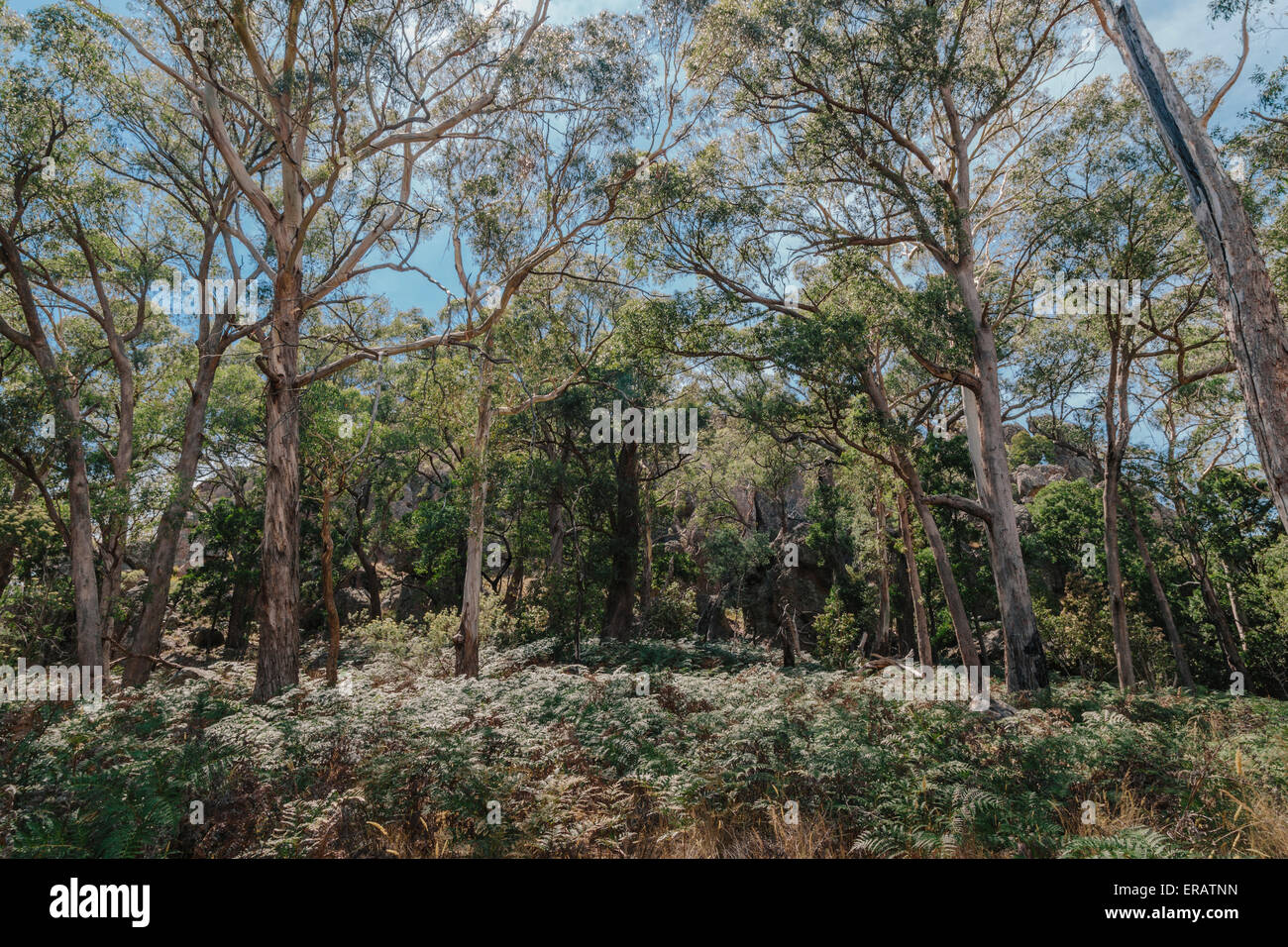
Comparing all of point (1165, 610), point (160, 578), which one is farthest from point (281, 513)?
point (1165, 610)

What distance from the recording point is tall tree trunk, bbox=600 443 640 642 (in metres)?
16.6

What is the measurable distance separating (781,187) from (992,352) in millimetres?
5248

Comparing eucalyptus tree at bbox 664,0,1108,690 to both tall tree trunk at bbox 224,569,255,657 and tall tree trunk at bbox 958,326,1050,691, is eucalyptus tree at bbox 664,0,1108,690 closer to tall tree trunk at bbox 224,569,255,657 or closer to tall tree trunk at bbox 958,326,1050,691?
tall tree trunk at bbox 958,326,1050,691

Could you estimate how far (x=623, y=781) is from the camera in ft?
18.9

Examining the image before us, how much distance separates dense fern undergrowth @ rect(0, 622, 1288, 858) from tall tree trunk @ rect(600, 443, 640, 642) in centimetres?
861

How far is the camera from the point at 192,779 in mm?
5090

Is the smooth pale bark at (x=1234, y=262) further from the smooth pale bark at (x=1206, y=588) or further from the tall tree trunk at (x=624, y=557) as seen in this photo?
the smooth pale bark at (x=1206, y=588)

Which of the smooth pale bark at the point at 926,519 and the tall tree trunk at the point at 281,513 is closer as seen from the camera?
the tall tree trunk at the point at 281,513

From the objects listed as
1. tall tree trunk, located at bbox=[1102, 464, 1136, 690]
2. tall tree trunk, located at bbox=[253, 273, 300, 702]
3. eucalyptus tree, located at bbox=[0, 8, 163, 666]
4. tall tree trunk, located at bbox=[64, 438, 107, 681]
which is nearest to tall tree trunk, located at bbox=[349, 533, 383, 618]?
eucalyptus tree, located at bbox=[0, 8, 163, 666]

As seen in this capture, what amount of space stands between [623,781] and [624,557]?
11055 mm

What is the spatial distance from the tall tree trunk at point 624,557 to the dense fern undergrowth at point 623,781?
8.61 meters

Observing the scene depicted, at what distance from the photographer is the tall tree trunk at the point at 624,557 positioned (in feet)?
54.5

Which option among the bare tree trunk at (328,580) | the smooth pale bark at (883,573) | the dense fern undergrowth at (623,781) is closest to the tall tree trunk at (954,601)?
the smooth pale bark at (883,573)
